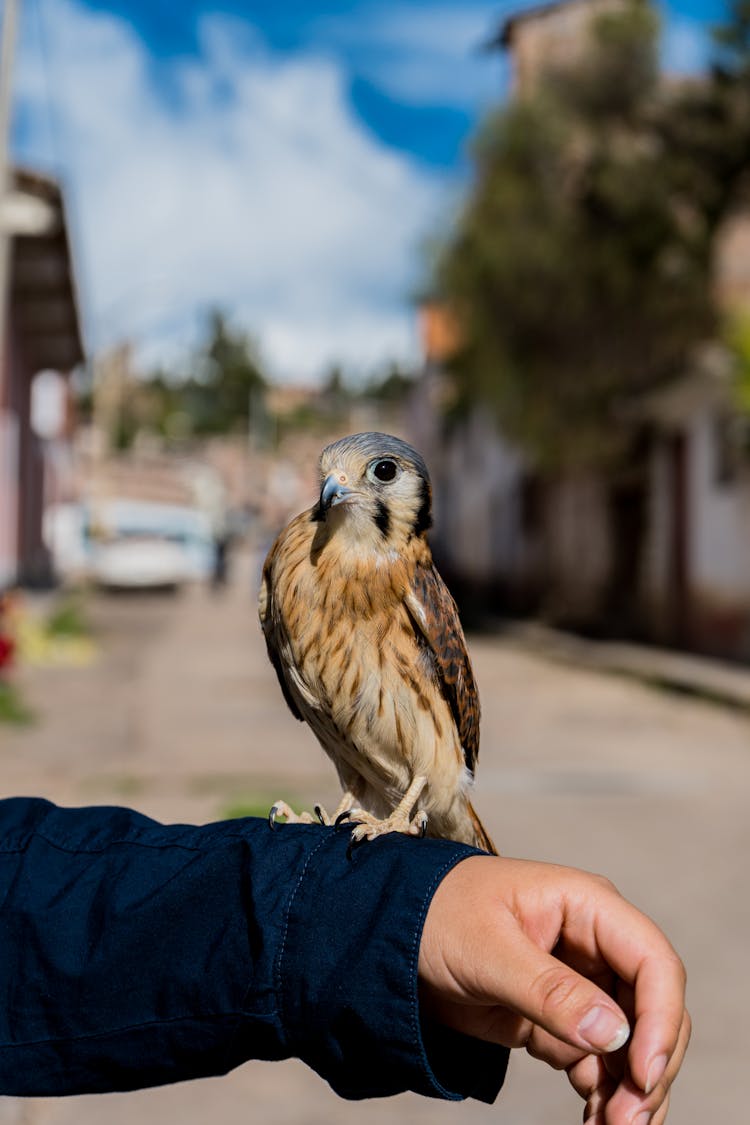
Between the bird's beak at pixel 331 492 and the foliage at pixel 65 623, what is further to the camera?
the foliage at pixel 65 623

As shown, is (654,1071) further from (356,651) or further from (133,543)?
(133,543)

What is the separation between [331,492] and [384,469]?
59 millimetres

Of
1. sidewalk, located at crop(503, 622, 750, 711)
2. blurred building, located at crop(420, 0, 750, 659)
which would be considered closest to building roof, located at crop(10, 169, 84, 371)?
blurred building, located at crop(420, 0, 750, 659)

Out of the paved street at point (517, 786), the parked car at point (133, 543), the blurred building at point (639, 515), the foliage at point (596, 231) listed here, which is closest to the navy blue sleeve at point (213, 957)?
the paved street at point (517, 786)

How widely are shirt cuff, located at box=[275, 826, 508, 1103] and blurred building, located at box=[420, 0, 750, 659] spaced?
11.2 meters

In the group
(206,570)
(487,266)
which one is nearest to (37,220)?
(487,266)

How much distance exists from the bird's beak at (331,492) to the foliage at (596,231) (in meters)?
17.2

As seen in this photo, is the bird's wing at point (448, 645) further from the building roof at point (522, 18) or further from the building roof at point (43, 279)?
the building roof at point (522, 18)

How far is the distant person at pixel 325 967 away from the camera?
4.02 feet

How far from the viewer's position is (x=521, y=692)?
14.5m

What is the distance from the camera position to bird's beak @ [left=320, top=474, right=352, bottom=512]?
1264 mm

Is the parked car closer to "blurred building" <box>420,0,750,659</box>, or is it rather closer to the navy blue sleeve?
"blurred building" <box>420,0,750,659</box>

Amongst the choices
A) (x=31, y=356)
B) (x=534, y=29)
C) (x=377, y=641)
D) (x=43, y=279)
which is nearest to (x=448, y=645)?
(x=377, y=641)

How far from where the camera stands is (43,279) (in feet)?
55.2
